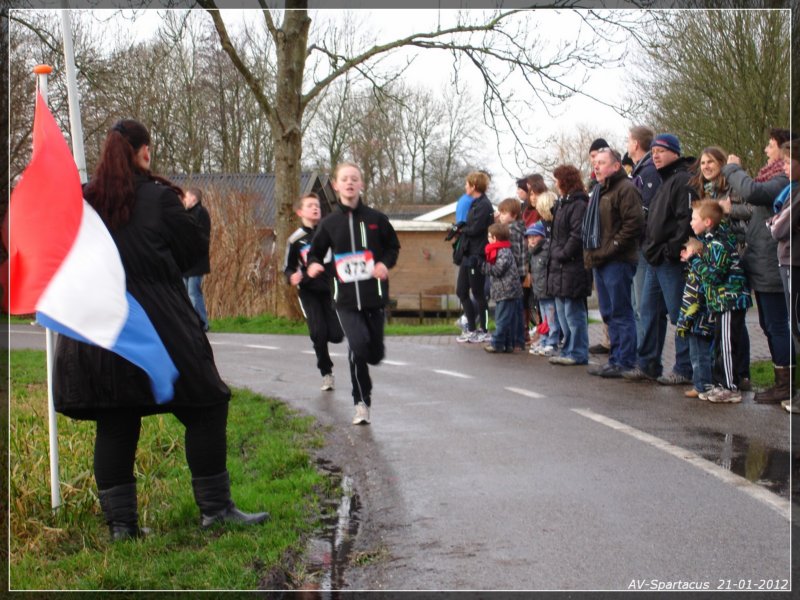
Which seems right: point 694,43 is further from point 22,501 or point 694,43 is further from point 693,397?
point 22,501

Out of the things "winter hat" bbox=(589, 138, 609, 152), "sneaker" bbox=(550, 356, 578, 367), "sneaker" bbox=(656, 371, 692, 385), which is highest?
"winter hat" bbox=(589, 138, 609, 152)

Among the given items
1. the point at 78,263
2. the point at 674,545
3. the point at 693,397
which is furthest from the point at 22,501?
the point at 693,397

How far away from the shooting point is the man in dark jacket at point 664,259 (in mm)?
9773

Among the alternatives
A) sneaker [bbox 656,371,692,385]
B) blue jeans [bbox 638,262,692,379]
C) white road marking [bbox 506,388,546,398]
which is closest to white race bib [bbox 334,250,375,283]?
white road marking [bbox 506,388,546,398]

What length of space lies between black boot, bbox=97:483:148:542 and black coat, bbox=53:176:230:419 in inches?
16.1

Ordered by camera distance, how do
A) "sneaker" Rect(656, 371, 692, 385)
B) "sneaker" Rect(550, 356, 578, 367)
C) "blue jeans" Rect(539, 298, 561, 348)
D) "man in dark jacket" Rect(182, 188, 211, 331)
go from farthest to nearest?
1. "blue jeans" Rect(539, 298, 561, 348)
2. "man in dark jacket" Rect(182, 188, 211, 331)
3. "sneaker" Rect(550, 356, 578, 367)
4. "sneaker" Rect(656, 371, 692, 385)

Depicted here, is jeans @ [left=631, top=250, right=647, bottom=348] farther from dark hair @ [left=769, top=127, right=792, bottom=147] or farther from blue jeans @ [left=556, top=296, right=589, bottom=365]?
dark hair @ [left=769, top=127, right=792, bottom=147]

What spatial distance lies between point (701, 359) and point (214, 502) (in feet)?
17.7

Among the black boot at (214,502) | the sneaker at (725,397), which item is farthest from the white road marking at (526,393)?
the black boot at (214,502)

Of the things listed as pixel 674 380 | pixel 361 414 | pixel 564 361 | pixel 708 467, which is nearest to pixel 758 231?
pixel 674 380

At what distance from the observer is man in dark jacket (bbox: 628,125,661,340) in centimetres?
1092

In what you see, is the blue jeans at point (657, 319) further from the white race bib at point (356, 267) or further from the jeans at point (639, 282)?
the white race bib at point (356, 267)

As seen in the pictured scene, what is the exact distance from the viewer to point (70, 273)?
16.3ft

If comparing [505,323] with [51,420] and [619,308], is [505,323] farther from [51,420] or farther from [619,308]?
[51,420]
